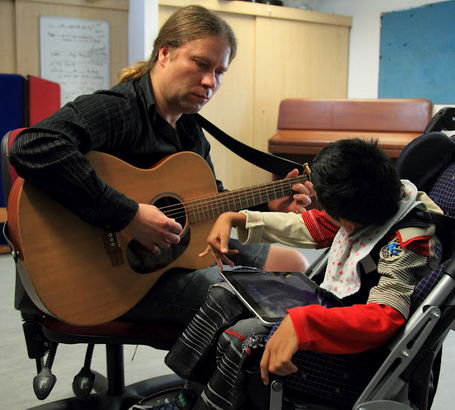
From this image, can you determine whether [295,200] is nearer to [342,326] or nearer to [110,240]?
[110,240]

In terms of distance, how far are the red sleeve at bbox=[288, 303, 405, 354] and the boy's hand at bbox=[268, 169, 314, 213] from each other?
70cm

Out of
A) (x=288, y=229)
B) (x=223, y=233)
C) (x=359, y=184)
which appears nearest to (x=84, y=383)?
(x=223, y=233)

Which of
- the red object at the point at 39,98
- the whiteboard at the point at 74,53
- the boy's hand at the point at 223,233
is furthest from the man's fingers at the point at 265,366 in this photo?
the whiteboard at the point at 74,53

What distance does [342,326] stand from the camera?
1.00m

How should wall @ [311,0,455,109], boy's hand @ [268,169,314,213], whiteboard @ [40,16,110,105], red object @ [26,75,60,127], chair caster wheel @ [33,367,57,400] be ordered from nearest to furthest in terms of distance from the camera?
chair caster wheel @ [33,367,57,400] < boy's hand @ [268,169,314,213] < red object @ [26,75,60,127] < whiteboard @ [40,16,110,105] < wall @ [311,0,455,109]

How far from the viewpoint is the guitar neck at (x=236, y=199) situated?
1627 mm

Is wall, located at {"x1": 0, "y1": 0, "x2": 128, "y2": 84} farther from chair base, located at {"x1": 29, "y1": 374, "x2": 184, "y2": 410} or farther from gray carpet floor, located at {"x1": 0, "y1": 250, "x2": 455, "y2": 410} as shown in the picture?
chair base, located at {"x1": 29, "y1": 374, "x2": 184, "y2": 410}

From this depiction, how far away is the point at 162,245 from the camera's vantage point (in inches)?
58.9

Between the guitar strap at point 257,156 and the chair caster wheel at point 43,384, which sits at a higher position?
the guitar strap at point 257,156

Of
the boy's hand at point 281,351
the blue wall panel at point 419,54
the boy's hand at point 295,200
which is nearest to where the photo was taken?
the boy's hand at point 281,351

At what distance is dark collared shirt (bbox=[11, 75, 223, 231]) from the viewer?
1345 millimetres

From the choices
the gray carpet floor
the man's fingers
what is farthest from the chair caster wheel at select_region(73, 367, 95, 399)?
the man's fingers

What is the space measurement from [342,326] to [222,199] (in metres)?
0.73

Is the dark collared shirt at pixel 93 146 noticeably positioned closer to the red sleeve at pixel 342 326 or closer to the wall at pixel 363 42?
the red sleeve at pixel 342 326
